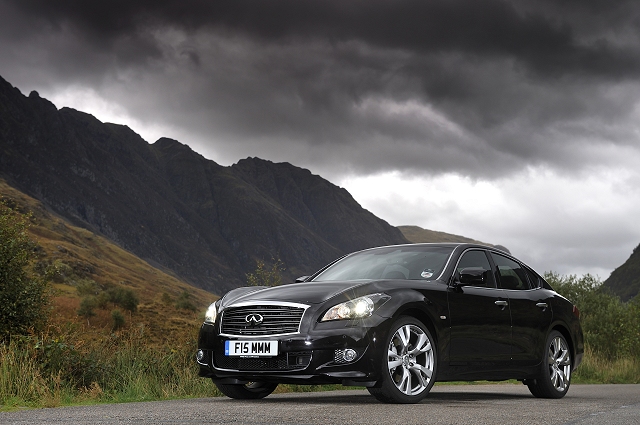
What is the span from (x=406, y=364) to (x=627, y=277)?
18535 cm

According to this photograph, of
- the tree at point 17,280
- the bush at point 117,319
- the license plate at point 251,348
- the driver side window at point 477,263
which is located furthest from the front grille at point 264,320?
the bush at point 117,319

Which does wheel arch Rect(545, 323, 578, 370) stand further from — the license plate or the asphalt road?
the license plate

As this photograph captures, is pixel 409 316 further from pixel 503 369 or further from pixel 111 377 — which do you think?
pixel 111 377

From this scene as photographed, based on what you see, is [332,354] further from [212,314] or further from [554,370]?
[554,370]

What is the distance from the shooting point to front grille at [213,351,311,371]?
24.5 ft

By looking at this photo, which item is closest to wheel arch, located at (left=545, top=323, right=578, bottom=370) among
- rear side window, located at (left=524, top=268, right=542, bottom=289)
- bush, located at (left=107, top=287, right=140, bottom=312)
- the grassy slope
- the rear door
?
the rear door

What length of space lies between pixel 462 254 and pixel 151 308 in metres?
73.4

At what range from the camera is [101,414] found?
6965 millimetres

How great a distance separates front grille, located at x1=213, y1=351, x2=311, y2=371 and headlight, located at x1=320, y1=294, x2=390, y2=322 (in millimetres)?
408

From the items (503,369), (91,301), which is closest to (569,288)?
(503,369)

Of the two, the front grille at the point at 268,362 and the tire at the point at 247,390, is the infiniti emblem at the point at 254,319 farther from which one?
the tire at the point at 247,390

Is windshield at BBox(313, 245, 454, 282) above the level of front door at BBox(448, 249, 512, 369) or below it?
above

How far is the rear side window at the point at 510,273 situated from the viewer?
31.7ft

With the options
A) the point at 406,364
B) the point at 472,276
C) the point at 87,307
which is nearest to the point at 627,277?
the point at 87,307
